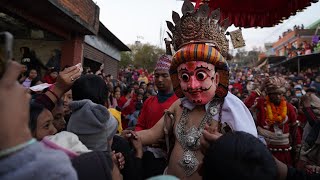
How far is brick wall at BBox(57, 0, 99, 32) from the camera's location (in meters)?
6.73

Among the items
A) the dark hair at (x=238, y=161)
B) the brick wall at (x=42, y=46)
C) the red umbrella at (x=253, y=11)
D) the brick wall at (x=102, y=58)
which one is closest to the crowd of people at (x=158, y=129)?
the dark hair at (x=238, y=161)

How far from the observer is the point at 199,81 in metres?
2.41

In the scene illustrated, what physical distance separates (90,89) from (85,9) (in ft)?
21.2

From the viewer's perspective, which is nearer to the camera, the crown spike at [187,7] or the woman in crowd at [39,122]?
the woman in crowd at [39,122]

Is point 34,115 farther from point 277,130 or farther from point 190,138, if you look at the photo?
point 277,130

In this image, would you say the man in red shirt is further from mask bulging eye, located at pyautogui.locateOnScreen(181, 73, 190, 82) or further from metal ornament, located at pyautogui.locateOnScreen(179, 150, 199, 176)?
mask bulging eye, located at pyautogui.locateOnScreen(181, 73, 190, 82)

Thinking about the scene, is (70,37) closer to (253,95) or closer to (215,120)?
(253,95)

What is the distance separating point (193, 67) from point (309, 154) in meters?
2.12

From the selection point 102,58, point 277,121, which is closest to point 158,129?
point 277,121

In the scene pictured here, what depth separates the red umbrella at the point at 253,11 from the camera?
11.0 feet

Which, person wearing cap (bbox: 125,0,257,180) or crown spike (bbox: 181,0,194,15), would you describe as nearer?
person wearing cap (bbox: 125,0,257,180)

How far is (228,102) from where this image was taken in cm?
241

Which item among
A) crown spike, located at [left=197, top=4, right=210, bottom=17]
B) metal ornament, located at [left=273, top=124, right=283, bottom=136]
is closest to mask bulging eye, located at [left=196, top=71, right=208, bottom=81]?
crown spike, located at [left=197, top=4, right=210, bottom=17]

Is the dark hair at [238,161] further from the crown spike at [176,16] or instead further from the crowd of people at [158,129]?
the crown spike at [176,16]
